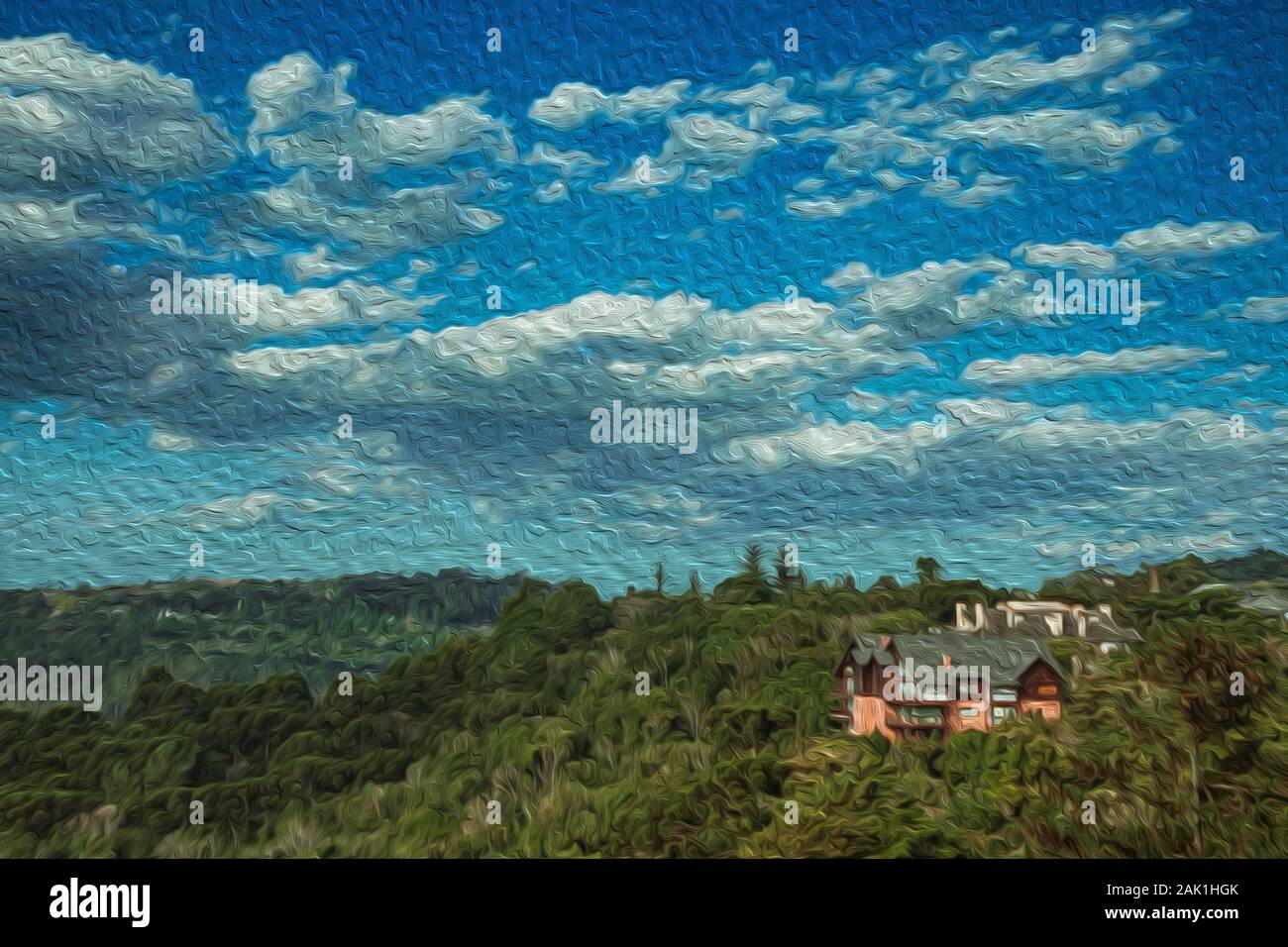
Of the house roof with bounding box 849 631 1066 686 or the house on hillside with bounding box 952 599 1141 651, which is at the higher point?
the house on hillside with bounding box 952 599 1141 651

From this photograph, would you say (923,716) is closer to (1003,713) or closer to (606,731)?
(1003,713)

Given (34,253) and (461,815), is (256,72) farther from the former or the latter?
(461,815)

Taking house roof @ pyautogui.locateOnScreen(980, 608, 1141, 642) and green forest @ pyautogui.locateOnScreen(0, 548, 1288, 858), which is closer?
green forest @ pyautogui.locateOnScreen(0, 548, 1288, 858)

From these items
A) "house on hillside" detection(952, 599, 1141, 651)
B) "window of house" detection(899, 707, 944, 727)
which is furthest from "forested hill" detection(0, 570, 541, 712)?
"house on hillside" detection(952, 599, 1141, 651)

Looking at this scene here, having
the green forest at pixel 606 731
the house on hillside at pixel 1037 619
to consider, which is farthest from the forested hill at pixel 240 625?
the house on hillside at pixel 1037 619

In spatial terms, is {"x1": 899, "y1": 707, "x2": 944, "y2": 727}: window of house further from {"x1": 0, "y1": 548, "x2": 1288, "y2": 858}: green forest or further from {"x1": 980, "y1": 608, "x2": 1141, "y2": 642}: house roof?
{"x1": 980, "y1": 608, "x2": 1141, "y2": 642}: house roof

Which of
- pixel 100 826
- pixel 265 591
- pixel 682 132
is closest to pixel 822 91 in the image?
pixel 682 132
